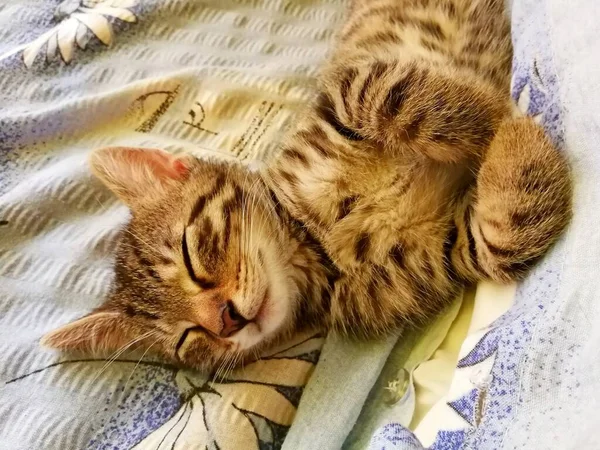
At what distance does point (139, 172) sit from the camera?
1282 millimetres

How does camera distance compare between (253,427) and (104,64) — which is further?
(104,64)

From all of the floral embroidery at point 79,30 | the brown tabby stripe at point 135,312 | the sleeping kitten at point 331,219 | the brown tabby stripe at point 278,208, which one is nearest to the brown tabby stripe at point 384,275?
the sleeping kitten at point 331,219

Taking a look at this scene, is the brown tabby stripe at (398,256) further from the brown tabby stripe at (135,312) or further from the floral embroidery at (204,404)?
the brown tabby stripe at (135,312)

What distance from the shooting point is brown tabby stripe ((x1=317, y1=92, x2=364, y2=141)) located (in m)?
1.15

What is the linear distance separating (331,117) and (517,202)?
1.38ft

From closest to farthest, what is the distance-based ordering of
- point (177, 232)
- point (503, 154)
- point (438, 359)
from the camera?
point (503, 154) → point (438, 359) → point (177, 232)

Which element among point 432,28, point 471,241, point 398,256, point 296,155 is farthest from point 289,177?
point 432,28

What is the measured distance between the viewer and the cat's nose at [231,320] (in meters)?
1.10

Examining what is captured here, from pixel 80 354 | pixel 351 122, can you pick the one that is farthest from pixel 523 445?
pixel 80 354

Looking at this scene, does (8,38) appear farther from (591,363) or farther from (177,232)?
(591,363)

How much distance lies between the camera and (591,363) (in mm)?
689

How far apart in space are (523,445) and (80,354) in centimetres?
81

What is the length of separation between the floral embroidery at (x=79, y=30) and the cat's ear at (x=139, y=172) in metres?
0.46

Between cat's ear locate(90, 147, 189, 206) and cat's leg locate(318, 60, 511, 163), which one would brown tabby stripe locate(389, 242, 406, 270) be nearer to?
cat's leg locate(318, 60, 511, 163)
